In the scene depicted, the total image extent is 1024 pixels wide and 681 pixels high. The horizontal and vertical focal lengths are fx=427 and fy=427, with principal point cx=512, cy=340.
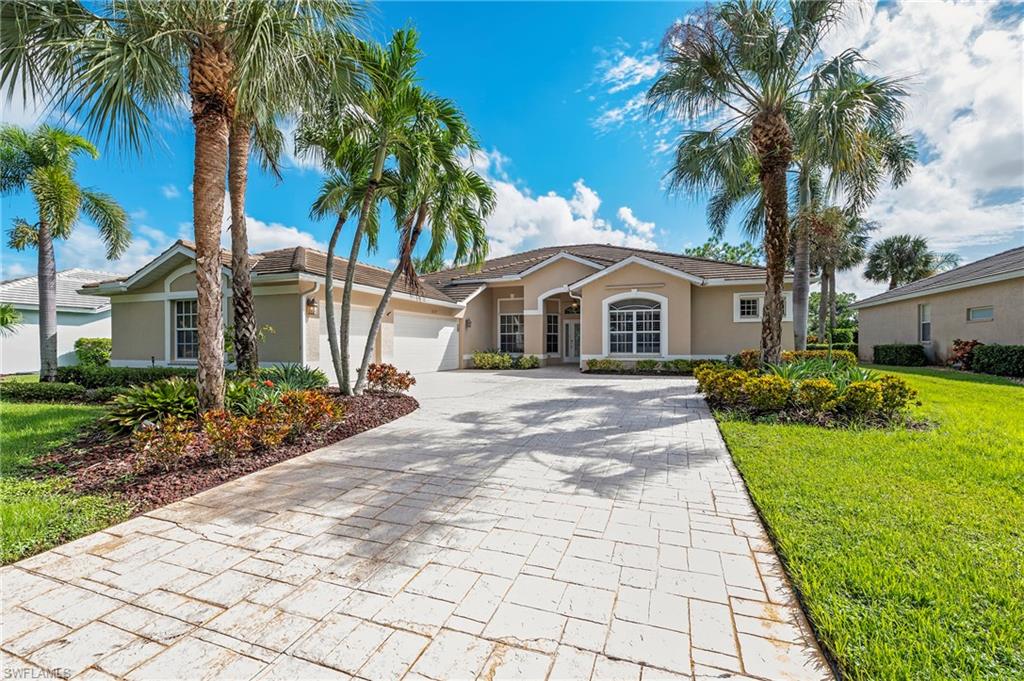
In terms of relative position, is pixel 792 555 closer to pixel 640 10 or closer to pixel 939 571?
pixel 939 571

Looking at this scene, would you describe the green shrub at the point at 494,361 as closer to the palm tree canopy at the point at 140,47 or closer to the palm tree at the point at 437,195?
the palm tree at the point at 437,195

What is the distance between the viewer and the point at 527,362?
64.1 ft

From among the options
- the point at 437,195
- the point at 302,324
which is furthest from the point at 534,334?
the point at 437,195

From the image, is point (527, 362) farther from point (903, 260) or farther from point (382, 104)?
point (903, 260)

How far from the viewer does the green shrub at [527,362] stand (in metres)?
19.5

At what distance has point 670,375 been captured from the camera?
1645cm

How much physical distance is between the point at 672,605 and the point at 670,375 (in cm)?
1462

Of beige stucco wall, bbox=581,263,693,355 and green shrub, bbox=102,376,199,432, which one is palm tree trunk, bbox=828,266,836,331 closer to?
beige stucco wall, bbox=581,263,693,355

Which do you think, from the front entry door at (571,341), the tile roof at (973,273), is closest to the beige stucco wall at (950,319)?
the tile roof at (973,273)

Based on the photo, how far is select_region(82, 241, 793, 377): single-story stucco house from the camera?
12727 millimetres

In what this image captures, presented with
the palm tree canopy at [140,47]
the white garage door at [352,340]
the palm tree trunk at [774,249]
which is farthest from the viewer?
the white garage door at [352,340]

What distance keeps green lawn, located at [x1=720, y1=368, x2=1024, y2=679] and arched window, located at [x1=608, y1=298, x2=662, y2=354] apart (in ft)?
35.8

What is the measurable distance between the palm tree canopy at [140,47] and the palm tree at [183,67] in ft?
0.04

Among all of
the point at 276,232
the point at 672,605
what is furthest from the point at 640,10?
the point at 276,232
